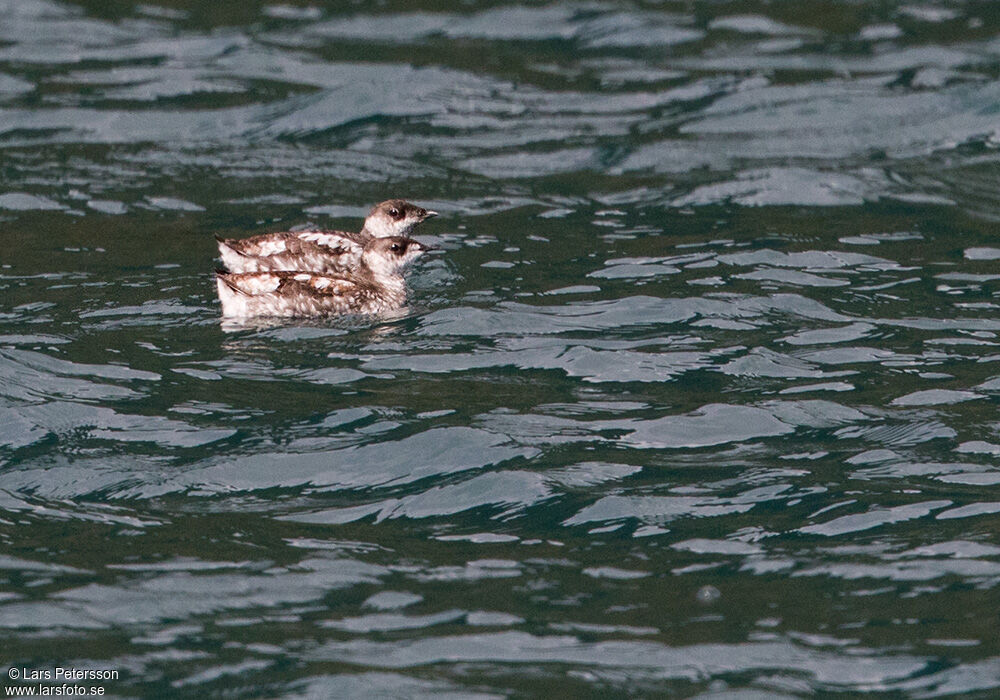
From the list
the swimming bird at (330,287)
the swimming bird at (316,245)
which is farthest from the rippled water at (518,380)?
the swimming bird at (316,245)

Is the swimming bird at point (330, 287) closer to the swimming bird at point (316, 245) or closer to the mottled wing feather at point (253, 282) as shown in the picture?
the mottled wing feather at point (253, 282)

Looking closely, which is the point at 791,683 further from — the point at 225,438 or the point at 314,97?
the point at 314,97

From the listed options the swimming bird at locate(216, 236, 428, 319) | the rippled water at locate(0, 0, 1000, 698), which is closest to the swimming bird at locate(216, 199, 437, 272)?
the swimming bird at locate(216, 236, 428, 319)

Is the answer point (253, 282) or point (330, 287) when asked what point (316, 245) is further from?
point (253, 282)

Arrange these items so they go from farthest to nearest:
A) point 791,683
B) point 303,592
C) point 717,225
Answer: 1. point 717,225
2. point 303,592
3. point 791,683

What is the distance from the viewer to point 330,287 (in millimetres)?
13438

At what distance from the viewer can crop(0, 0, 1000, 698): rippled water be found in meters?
8.08

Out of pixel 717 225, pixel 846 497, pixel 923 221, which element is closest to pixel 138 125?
pixel 717 225

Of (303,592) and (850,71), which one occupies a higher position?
(850,71)

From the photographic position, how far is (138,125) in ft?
62.4

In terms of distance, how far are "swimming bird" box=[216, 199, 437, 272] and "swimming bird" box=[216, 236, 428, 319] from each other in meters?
0.14

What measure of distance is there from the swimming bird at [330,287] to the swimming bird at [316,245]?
0.14m

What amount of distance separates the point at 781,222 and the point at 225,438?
7545mm

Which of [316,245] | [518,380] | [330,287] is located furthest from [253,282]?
[518,380]
